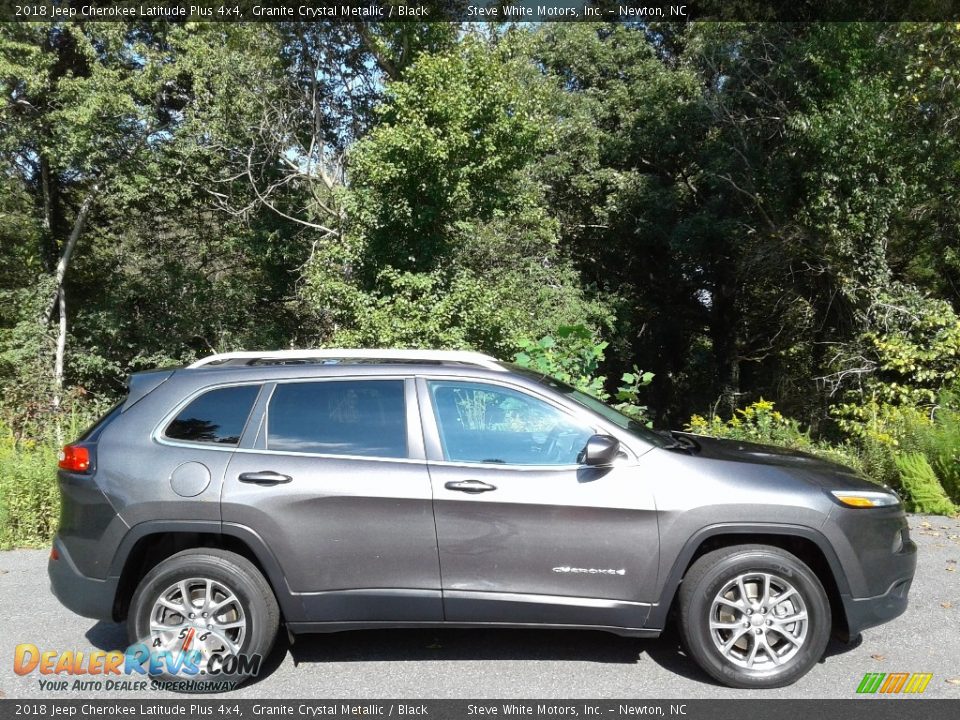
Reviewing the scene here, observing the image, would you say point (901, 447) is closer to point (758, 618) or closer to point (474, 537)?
point (758, 618)

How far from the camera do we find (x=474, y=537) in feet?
13.5

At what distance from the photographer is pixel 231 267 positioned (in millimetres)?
20281

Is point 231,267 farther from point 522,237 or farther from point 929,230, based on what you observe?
point 929,230

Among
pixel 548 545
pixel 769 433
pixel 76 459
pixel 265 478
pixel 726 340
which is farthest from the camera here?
pixel 726 340

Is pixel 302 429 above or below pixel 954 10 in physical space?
below

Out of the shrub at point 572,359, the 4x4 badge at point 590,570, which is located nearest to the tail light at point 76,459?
the 4x4 badge at point 590,570

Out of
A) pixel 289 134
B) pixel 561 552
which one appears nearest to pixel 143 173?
pixel 289 134

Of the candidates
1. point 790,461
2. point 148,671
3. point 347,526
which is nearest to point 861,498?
point 790,461

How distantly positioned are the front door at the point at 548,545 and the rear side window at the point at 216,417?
45.5 inches

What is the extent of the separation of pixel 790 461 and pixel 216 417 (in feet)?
10.8

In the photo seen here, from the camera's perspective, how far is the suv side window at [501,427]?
428 cm

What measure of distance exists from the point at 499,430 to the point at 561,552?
0.75 meters

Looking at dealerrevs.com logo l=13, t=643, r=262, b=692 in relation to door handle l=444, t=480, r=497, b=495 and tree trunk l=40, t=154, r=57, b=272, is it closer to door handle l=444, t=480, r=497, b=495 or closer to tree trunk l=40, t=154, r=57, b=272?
Result: door handle l=444, t=480, r=497, b=495
